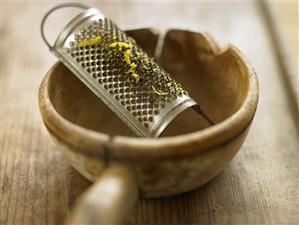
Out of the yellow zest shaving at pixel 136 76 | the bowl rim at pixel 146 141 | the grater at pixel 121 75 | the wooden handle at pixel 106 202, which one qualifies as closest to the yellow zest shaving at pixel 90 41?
the grater at pixel 121 75

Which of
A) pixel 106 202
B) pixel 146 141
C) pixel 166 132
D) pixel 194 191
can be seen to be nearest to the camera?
pixel 106 202

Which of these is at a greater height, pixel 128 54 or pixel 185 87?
pixel 128 54

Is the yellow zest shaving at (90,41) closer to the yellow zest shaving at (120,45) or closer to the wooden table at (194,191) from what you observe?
the yellow zest shaving at (120,45)

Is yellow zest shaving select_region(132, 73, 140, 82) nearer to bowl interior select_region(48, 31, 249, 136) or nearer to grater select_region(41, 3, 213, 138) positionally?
grater select_region(41, 3, 213, 138)

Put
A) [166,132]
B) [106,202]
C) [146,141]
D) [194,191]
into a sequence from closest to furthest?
[106,202] → [146,141] → [194,191] → [166,132]

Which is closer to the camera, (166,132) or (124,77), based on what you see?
(124,77)

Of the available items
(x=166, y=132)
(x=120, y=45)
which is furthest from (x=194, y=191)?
(x=120, y=45)

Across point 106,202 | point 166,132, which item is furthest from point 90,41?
point 106,202

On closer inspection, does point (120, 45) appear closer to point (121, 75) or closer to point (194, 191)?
point (121, 75)
